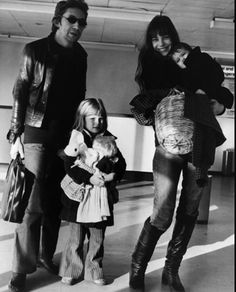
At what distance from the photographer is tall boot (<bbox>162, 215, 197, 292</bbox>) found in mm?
1641

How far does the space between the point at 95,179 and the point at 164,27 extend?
0.64 m

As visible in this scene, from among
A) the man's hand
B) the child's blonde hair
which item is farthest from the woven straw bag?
the man's hand

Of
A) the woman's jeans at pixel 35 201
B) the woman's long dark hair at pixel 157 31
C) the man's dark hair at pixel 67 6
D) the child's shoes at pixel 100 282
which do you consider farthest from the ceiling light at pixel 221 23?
the child's shoes at pixel 100 282

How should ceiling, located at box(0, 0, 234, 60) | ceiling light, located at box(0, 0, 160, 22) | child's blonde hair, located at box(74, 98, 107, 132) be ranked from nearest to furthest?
child's blonde hair, located at box(74, 98, 107, 132) < ceiling, located at box(0, 0, 234, 60) < ceiling light, located at box(0, 0, 160, 22)

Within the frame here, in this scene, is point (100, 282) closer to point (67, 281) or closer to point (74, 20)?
point (67, 281)

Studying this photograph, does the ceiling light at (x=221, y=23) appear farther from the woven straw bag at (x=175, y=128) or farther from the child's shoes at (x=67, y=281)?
the child's shoes at (x=67, y=281)

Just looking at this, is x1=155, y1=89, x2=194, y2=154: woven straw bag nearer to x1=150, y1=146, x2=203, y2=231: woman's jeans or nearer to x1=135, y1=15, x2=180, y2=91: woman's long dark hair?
x1=150, y1=146, x2=203, y2=231: woman's jeans

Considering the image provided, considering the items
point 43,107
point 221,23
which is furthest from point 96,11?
point 43,107

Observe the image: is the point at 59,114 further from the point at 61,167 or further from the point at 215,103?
the point at 215,103

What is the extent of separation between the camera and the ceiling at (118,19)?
1903mm

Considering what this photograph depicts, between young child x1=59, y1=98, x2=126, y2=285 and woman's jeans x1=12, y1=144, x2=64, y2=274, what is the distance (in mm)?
82

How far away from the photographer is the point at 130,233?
2646 millimetres

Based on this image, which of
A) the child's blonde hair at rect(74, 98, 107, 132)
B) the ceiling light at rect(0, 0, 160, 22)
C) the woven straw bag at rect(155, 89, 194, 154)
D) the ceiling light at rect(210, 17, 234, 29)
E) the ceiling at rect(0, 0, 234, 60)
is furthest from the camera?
the ceiling light at rect(210, 17, 234, 29)

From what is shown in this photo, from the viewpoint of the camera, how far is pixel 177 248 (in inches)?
65.4
